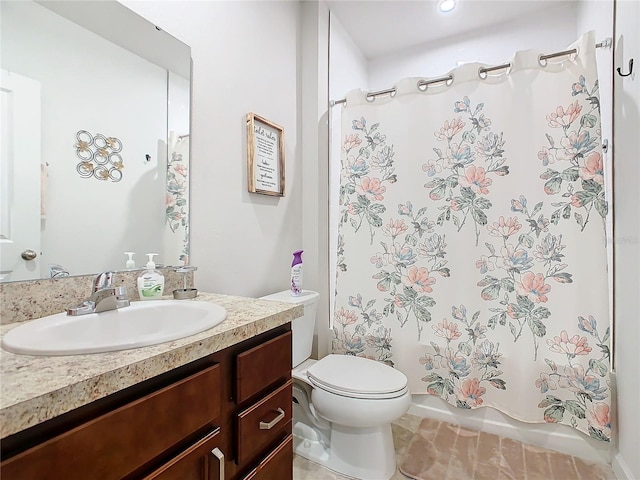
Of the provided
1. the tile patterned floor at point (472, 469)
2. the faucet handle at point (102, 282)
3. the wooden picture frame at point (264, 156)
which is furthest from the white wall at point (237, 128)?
the tile patterned floor at point (472, 469)

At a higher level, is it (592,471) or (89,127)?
(89,127)

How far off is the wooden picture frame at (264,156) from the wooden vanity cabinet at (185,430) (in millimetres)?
941

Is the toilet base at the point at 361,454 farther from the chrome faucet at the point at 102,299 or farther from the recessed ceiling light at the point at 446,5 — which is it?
the recessed ceiling light at the point at 446,5

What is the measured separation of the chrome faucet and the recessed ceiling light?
91.9 inches

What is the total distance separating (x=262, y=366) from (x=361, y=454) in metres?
0.89

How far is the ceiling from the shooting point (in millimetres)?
2031

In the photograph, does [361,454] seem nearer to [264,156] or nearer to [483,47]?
[264,156]

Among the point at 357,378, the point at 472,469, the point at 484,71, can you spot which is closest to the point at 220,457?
the point at 357,378

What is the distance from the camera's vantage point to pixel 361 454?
4.60ft

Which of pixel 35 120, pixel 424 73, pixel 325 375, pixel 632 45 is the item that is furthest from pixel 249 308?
pixel 424 73

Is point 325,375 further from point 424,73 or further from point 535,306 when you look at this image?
point 424,73

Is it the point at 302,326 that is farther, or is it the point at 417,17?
the point at 417,17

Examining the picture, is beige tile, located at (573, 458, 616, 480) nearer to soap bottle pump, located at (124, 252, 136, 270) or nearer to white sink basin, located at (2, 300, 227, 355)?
white sink basin, located at (2, 300, 227, 355)

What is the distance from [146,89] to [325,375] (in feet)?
4.44
